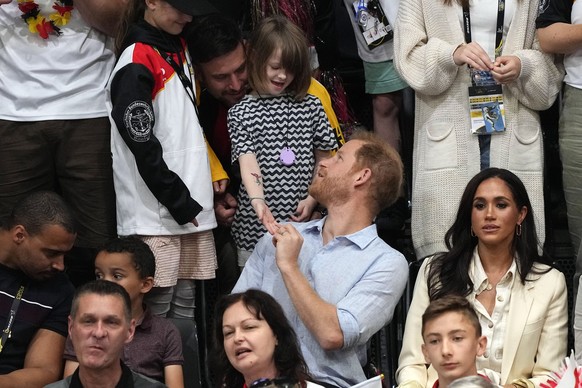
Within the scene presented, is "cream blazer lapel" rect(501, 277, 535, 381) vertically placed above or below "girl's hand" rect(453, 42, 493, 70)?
below

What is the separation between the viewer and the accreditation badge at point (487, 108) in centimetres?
538

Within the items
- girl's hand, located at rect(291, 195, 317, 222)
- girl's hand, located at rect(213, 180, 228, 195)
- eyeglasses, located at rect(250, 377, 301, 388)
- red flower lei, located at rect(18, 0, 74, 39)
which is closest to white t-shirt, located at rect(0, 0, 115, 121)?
red flower lei, located at rect(18, 0, 74, 39)

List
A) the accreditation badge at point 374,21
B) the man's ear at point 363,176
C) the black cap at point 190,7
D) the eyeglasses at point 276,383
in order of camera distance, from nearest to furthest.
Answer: the eyeglasses at point 276,383, the man's ear at point 363,176, the black cap at point 190,7, the accreditation badge at point 374,21

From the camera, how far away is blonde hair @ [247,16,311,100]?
5.35 m

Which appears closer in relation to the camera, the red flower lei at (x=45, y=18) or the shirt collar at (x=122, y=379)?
the shirt collar at (x=122, y=379)

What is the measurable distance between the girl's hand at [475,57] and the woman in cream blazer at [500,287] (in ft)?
1.52

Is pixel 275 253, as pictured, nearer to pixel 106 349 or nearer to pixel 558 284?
pixel 106 349

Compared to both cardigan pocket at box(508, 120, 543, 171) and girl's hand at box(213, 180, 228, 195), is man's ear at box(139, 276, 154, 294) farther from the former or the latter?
cardigan pocket at box(508, 120, 543, 171)

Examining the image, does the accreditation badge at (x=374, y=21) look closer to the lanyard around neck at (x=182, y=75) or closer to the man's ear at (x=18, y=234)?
the lanyard around neck at (x=182, y=75)

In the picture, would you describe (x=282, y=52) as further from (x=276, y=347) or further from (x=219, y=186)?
(x=276, y=347)

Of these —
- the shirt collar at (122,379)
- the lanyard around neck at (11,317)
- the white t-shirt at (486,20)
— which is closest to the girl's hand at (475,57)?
the white t-shirt at (486,20)

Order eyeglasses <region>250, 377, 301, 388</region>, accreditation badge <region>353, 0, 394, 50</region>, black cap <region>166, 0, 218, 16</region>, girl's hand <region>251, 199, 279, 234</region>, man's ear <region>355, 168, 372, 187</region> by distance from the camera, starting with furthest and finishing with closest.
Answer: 1. accreditation badge <region>353, 0, 394, 50</region>
2. black cap <region>166, 0, 218, 16</region>
3. man's ear <region>355, 168, 372, 187</region>
4. girl's hand <region>251, 199, 279, 234</region>
5. eyeglasses <region>250, 377, 301, 388</region>

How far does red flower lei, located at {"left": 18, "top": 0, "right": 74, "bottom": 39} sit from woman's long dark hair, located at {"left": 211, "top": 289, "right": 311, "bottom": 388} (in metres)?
1.63

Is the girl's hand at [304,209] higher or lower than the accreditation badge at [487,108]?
lower
